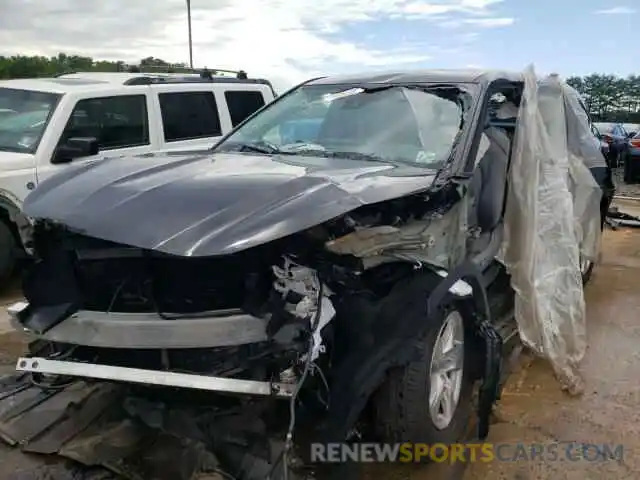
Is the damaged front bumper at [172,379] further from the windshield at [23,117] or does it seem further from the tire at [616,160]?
the tire at [616,160]

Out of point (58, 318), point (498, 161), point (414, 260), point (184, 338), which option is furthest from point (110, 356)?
point (498, 161)

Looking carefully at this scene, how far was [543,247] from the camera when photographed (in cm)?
438

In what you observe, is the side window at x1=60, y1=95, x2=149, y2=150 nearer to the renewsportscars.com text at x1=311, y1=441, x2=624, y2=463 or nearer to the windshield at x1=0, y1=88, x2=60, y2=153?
the windshield at x1=0, y1=88, x2=60, y2=153

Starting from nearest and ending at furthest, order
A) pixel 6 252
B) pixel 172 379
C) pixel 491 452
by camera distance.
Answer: pixel 172 379 → pixel 491 452 → pixel 6 252

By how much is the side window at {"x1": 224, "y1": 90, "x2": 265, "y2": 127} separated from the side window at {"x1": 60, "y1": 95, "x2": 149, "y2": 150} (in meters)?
1.39

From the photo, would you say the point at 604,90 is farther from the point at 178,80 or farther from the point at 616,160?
the point at 178,80

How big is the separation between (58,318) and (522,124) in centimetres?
305

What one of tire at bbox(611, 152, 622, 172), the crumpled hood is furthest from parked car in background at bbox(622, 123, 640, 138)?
the crumpled hood

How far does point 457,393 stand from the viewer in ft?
11.7

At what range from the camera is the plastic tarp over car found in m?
4.21

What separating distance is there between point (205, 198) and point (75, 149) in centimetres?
407

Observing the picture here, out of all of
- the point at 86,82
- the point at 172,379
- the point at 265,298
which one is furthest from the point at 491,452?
the point at 86,82

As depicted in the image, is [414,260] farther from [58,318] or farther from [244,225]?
[58,318]

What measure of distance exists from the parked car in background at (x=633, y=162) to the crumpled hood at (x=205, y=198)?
1264 cm
